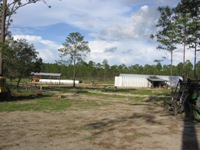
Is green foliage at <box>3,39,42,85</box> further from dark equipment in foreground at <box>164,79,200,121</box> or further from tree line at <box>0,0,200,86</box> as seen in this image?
dark equipment in foreground at <box>164,79,200,121</box>

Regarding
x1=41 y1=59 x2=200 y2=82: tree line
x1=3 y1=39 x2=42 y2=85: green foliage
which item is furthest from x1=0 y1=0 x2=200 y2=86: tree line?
x1=41 y1=59 x2=200 y2=82: tree line

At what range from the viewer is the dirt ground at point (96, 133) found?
789 centimetres

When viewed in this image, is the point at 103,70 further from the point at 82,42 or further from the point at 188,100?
the point at 188,100

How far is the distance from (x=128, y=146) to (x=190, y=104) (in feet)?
21.2

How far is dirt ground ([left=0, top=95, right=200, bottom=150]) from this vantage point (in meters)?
7.89

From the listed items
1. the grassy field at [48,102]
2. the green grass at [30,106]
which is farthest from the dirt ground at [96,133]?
the grassy field at [48,102]

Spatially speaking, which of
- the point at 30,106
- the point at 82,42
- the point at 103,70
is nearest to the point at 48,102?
the point at 30,106

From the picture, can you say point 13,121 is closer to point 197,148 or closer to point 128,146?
point 128,146

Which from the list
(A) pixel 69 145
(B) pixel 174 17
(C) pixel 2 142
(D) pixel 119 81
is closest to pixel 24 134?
(C) pixel 2 142

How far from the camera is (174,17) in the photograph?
15.7m

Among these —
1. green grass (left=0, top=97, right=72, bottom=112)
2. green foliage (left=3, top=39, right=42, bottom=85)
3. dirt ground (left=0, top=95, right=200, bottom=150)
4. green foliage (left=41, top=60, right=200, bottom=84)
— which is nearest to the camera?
dirt ground (left=0, top=95, right=200, bottom=150)

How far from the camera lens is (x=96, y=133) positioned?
31.4 feet

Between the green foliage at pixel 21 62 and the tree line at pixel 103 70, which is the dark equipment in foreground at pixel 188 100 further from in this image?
the tree line at pixel 103 70

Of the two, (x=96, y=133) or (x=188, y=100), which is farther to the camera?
(x=188, y=100)
